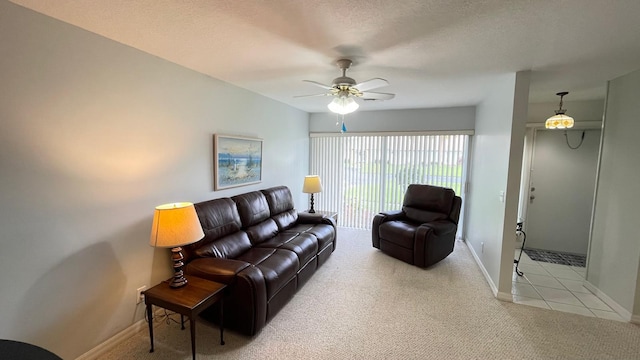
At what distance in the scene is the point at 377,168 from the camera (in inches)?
207

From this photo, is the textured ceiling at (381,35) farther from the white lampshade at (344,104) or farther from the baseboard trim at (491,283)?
the baseboard trim at (491,283)

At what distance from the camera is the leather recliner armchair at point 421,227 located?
3.56 metres

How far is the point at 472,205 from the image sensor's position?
4430 mm

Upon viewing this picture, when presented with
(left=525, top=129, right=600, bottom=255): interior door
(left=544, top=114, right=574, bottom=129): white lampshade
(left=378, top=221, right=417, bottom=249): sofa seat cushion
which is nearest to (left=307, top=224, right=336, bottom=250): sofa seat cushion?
(left=378, top=221, right=417, bottom=249): sofa seat cushion

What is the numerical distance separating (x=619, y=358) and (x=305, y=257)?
2.74 meters

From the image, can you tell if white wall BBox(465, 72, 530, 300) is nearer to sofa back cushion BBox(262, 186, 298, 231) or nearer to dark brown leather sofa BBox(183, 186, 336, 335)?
dark brown leather sofa BBox(183, 186, 336, 335)

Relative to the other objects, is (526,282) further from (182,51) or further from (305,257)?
(182,51)

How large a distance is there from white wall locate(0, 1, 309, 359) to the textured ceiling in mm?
221

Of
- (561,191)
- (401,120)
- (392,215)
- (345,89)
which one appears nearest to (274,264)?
(345,89)

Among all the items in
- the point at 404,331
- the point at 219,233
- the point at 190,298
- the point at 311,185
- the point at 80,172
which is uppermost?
the point at 80,172

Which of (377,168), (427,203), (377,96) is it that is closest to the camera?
(377,96)

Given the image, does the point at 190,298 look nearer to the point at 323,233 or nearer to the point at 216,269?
the point at 216,269

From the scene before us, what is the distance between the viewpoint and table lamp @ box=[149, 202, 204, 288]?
196 centimetres

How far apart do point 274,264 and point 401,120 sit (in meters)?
3.73
